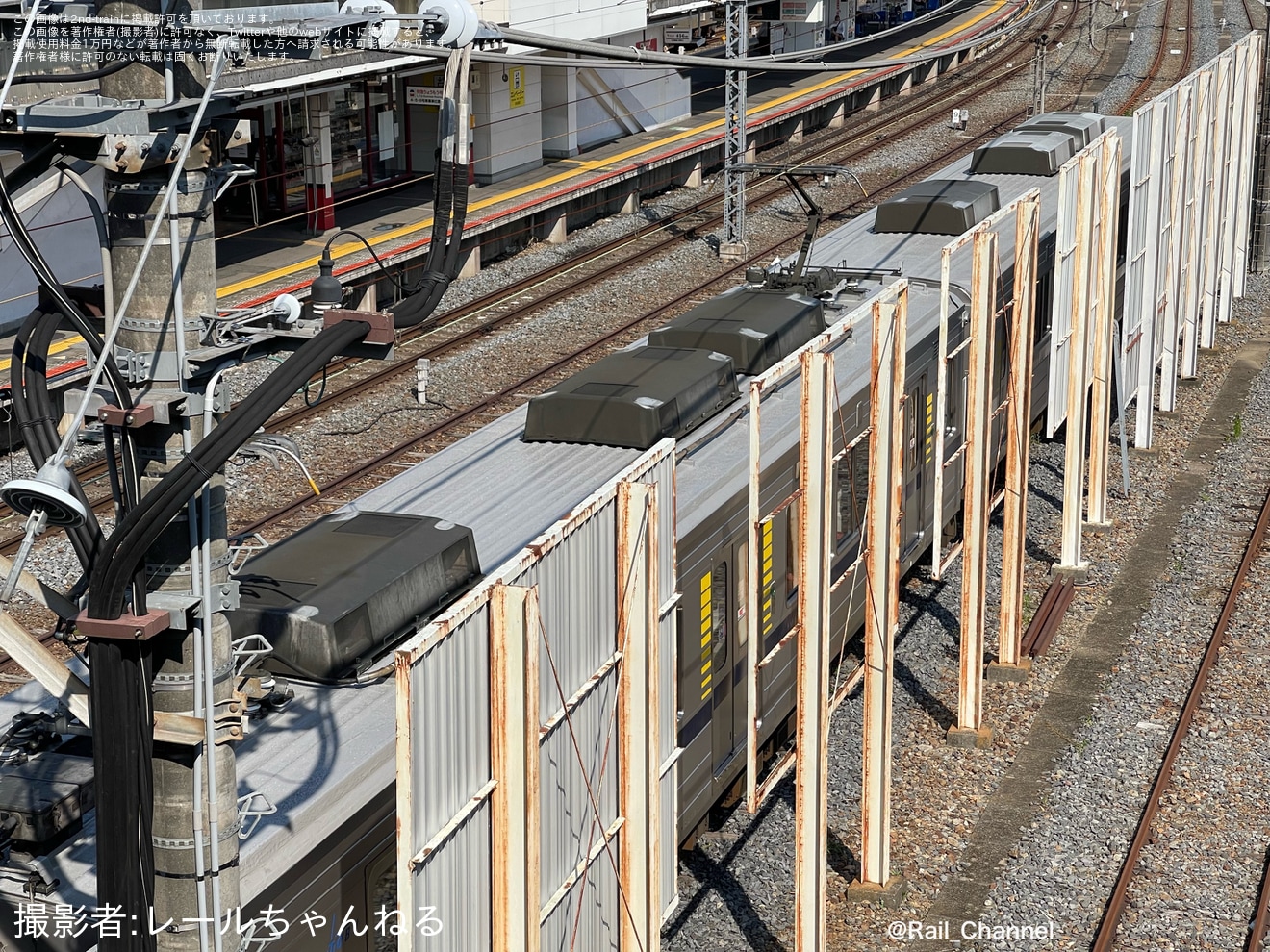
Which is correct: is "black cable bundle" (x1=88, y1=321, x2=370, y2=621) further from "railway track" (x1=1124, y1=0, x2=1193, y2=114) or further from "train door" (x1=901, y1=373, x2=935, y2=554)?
"railway track" (x1=1124, y1=0, x2=1193, y2=114)

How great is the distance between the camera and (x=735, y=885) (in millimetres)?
12883

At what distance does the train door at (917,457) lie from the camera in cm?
1603

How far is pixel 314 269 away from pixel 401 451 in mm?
7370

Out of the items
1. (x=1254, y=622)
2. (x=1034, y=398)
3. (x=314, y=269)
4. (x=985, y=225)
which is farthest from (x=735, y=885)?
(x=314, y=269)

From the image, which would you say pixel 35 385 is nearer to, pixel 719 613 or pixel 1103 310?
pixel 719 613

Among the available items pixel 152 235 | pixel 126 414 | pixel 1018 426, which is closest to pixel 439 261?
pixel 152 235

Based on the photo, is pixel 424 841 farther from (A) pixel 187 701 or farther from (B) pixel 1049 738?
(B) pixel 1049 738

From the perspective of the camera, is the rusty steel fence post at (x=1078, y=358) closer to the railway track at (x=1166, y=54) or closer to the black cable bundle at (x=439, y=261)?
the black cable bundle at (x=439, y=261)

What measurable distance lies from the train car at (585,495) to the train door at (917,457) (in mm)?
38

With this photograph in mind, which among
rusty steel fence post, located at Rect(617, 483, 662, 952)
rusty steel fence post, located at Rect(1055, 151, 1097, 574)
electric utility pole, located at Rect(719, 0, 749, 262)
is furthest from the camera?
electric utility pole, located at Rect(719, 0, 749, 262)

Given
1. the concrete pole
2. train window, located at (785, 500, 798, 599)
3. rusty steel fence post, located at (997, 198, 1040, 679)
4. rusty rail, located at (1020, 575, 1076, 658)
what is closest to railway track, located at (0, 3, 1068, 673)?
train window, located at (785, 500, 798, 599)

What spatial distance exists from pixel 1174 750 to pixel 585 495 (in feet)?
21.5

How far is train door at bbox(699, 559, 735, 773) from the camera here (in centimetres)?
1185

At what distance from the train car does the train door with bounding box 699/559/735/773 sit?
2 centimetres
